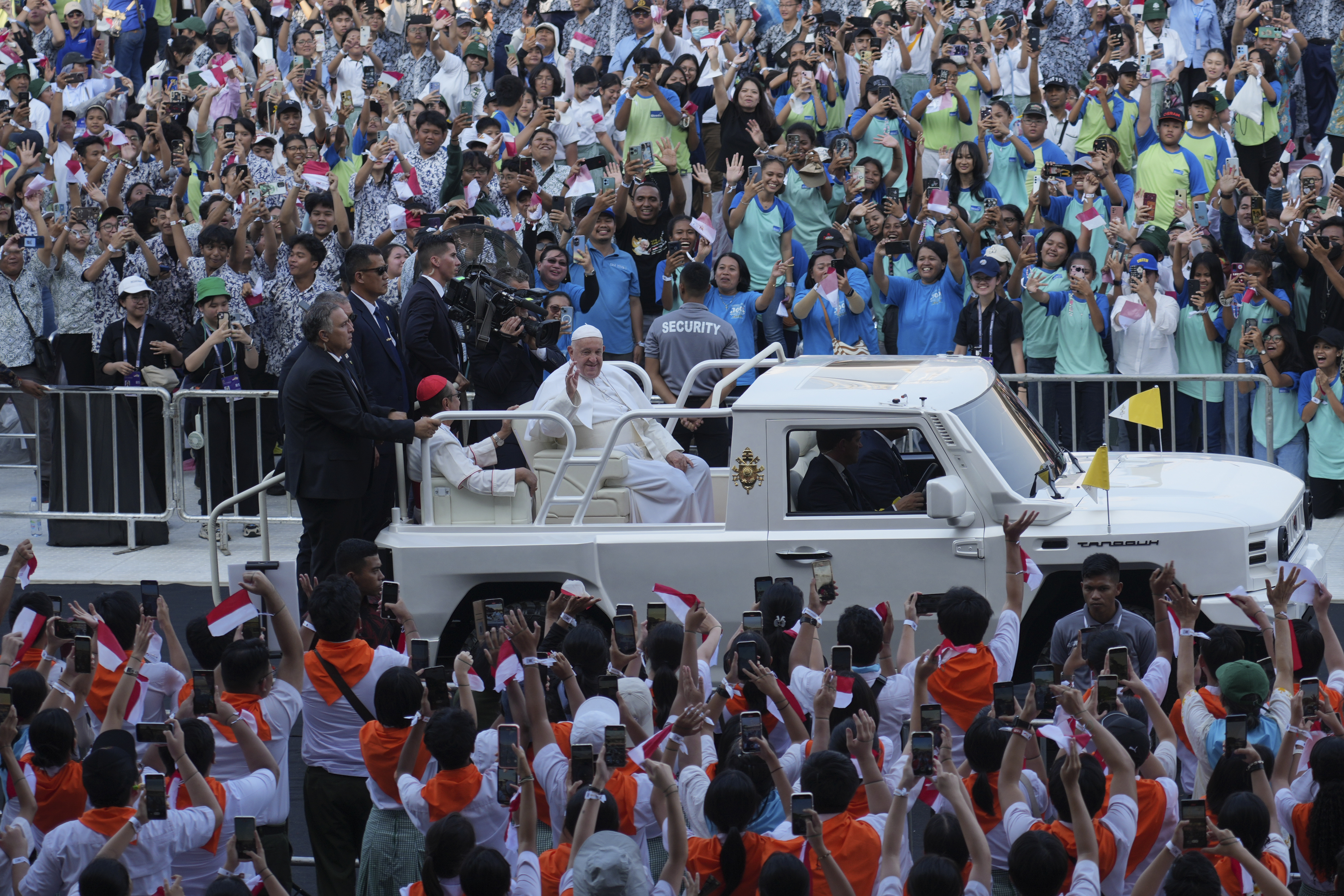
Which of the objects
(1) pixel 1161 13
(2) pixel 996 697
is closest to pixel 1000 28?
(1) pixel 1161 13

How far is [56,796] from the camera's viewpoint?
5344 mm

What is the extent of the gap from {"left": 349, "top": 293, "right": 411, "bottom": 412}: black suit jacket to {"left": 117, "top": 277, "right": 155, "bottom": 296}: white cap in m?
3.80

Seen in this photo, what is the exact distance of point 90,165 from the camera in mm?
15133

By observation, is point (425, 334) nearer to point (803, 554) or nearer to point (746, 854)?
point (803, 554)

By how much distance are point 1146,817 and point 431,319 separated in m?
5.98

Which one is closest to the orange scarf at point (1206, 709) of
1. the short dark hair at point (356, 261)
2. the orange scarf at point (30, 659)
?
the orange scarf at point (30, 659)

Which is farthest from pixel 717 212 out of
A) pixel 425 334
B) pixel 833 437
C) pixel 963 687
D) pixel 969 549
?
pixel 963 687

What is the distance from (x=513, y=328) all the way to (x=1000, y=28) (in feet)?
27.6

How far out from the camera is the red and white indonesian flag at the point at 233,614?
20.1ft

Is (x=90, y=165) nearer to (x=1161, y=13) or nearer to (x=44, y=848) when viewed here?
(x=1161, y=13)

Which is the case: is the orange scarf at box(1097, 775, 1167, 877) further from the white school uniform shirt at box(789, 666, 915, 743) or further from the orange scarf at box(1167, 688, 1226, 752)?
the white school uniform shirt at box(789, 666, 915, 743)

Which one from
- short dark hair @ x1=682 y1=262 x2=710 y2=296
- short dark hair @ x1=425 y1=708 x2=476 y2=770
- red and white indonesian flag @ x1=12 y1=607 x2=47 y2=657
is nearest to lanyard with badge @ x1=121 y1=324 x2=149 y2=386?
short dark hair @ x1=682 y1=262 x2=710 y2=296

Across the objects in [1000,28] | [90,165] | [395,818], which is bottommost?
[395,818]

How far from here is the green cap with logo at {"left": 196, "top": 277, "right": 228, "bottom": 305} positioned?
1220 centimetres
